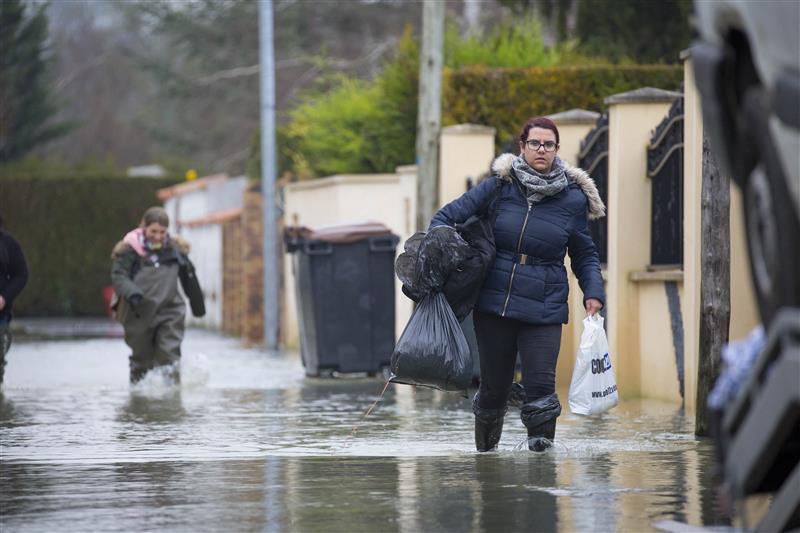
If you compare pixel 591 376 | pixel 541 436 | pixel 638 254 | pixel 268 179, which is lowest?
pixel 541 436

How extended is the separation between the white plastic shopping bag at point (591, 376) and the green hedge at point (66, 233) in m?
32.9

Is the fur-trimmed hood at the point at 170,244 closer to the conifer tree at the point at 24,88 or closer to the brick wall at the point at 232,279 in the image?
the brick wall at the point at 232,279

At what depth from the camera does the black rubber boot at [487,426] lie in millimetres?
9430

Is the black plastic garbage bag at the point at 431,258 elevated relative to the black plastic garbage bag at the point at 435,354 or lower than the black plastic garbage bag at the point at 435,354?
elevated

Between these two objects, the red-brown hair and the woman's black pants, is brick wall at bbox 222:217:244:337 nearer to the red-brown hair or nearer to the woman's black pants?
the woman's black pants

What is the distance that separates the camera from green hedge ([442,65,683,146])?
66.0 ft

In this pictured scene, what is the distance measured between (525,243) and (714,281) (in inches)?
64.8

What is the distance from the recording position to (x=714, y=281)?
10273 millimetres

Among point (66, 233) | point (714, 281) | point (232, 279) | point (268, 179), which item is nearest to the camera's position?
point (714, 281)

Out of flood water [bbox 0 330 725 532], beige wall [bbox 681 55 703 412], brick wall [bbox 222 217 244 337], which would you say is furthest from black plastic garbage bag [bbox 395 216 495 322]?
brick wall [bbox 222 217 244 337]

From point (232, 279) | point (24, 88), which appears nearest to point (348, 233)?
point (232, 279)

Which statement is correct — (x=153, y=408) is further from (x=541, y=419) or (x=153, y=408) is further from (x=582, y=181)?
(x=582, y=181)

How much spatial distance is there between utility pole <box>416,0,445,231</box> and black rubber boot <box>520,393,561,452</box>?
8381 mm

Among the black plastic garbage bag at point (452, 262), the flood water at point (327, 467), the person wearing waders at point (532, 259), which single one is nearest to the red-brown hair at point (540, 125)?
the person wearing waders at point (532, 259)
